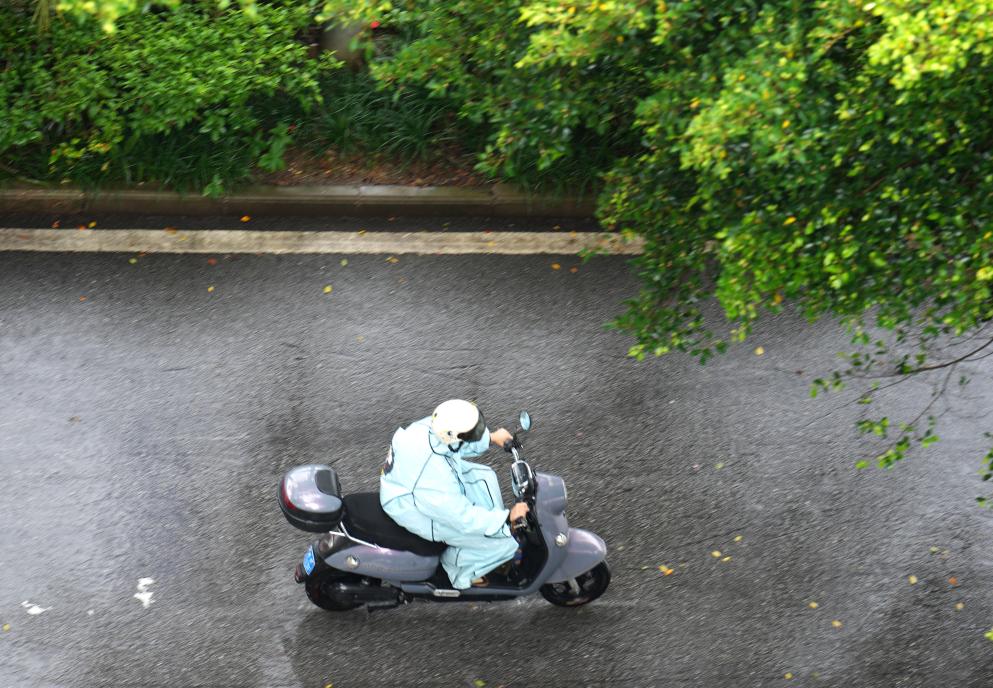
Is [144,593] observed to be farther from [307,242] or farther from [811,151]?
[811,151]

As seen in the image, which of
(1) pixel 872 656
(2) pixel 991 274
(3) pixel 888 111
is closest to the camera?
(2) pixel 991 274

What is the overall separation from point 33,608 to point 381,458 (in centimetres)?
Answer: 219

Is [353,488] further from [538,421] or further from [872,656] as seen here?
[872,656]

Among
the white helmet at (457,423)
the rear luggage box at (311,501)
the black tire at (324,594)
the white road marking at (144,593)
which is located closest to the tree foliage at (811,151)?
the white helmet at (457,423)

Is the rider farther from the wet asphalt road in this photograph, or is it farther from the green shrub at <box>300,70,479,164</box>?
the green shrub at <box>300,70,479,164</box>

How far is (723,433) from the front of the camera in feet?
23.4

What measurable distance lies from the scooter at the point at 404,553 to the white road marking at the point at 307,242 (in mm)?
2926

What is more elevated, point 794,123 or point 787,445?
point 794,123

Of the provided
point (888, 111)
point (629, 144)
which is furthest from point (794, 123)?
point (629, 144)

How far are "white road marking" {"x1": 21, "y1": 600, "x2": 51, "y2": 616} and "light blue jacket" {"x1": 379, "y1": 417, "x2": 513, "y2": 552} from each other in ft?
6.94

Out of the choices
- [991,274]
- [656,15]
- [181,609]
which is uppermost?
[656,15]

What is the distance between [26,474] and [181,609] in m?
1.49

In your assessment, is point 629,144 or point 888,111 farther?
point 629,144

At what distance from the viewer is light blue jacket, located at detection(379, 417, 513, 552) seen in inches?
207
